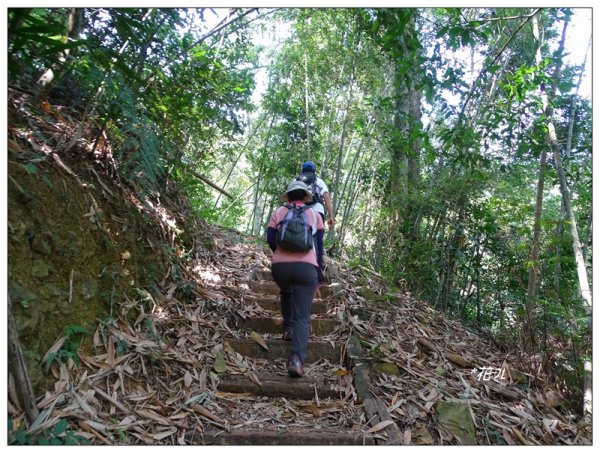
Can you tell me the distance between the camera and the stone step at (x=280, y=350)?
3986 mm

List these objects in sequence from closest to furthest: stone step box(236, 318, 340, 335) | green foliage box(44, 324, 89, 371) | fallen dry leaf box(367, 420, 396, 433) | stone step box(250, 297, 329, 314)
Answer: green foliage box(44, 324, 89, 371) < fallen dry leaf box(367, 420, 396, 433) < stone step box(236, 318, 340, 335) < stone step box(250, 297, 329, 314)

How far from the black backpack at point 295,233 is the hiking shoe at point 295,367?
0.94 m

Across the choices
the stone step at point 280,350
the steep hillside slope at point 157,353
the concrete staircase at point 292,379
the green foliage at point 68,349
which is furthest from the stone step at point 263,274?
the green foliage at point 68,349

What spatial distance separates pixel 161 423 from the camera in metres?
2.68

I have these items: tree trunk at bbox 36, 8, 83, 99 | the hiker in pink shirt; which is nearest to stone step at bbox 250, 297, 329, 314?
the hiker in pink shirt

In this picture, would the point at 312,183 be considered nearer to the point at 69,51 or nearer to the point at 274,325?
the point at 274,325

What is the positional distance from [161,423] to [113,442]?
0.36 m

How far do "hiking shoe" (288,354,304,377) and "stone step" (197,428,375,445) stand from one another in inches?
28.0

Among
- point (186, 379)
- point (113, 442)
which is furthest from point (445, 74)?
point (113, 442)

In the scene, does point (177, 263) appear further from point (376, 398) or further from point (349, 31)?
point (349, 31)

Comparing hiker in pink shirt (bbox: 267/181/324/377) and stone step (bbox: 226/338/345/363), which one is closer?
hiker in pink shirt (bbox: 267/181/324/377)

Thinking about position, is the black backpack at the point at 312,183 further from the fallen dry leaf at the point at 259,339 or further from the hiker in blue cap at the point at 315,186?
the fallen dry leaf at the point at 259,339

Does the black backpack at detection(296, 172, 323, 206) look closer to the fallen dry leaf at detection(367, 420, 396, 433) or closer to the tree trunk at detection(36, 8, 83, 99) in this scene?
the tree trunk at detection(36, 8, 83, 99)

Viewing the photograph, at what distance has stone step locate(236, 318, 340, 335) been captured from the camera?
4422 mm
